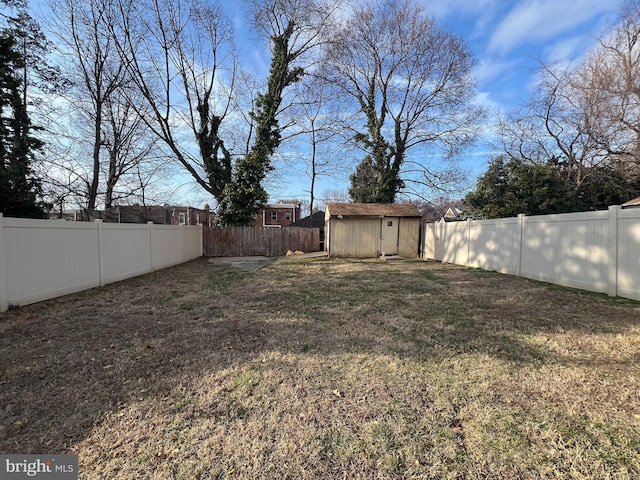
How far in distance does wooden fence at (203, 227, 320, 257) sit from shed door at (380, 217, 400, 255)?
4.64 metres

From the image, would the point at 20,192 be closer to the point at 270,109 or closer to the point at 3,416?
the point at 3,416

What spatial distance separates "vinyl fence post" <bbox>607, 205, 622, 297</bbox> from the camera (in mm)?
5406

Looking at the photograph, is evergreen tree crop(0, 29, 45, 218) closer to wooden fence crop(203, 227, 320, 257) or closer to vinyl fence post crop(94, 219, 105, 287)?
vinyl fence post crop(94, 219, 105, 287)

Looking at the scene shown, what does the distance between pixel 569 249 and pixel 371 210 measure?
28.3 feet

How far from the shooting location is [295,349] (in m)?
3.25

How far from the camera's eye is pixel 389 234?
46.5ft

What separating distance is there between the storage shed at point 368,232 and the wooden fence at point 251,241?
307 cm

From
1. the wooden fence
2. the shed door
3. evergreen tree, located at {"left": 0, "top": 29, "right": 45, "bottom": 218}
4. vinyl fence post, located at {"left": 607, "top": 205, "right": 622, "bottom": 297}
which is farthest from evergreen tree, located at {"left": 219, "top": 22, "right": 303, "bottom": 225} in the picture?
vinyl fence post, located at {"left": 607, "top": 205, "right": 622, "bottom": 297}

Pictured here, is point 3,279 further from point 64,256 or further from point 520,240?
point 520,240

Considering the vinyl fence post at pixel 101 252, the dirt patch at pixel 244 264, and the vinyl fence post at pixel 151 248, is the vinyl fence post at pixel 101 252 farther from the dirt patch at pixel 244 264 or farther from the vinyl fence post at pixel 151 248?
the dirt patch at pixel 244 264

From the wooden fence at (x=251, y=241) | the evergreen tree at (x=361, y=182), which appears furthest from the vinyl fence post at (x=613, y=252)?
the evergreen tree at (x=361, y=182)

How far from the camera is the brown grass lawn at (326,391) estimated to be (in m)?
1.70

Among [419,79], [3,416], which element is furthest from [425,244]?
[3,416]

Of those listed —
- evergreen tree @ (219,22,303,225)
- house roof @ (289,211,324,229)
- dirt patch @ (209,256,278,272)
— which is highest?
evergreen tree @ (219,22,303,225)
